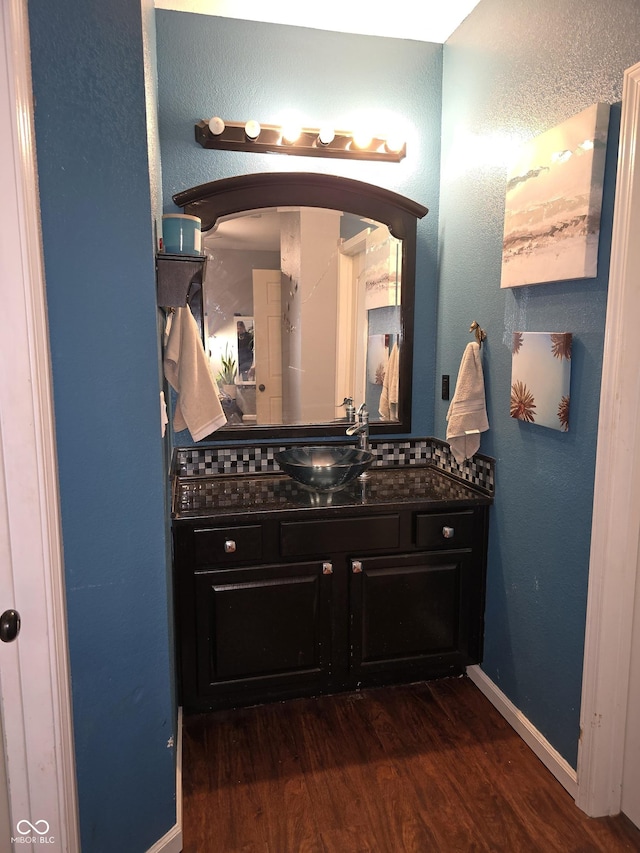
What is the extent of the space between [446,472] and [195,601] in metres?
1.28

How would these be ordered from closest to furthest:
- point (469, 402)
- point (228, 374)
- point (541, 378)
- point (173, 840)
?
point (173, 840)
point (541, 378)
point (469, 402)
point (228, 374)

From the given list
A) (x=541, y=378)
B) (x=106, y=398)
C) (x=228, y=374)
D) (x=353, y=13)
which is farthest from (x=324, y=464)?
(x=353, y=13)

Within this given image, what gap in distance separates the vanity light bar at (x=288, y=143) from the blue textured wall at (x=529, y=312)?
0.32 meters

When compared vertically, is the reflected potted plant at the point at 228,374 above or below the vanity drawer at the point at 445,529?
above

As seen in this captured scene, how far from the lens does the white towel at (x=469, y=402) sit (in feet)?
7.77

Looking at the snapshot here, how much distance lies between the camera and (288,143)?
99.3 inches

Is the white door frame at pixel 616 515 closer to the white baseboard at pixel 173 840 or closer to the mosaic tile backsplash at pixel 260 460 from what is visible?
the mosaic tile backsplash at pixel 260 460

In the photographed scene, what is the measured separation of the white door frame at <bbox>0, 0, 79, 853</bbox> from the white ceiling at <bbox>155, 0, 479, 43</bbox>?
1.50m

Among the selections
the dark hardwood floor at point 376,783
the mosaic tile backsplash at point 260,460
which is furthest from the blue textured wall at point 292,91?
the dark hardwood floor at point 376,783

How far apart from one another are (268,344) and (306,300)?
0.89ft

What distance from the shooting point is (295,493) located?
2432 millimetres

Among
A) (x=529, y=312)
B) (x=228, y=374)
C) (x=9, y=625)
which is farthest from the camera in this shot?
(x=228, y=374)

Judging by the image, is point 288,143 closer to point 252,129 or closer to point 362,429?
point 252,129

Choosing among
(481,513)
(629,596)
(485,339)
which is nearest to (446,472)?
(481,513)
